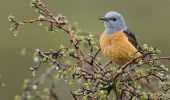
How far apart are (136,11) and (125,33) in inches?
324

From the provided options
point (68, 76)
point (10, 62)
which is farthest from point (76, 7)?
point (68, 76)

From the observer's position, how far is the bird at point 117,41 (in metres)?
7.34

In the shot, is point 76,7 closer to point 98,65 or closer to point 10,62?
point 10,62

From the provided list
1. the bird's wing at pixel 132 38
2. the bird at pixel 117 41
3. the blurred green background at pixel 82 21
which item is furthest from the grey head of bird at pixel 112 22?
the blurred green background at pixel 82 21

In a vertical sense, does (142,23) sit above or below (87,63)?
above

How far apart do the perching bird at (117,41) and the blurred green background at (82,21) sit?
565 centimetres

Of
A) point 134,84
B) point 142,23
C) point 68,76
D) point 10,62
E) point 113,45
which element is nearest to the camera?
point 134,84

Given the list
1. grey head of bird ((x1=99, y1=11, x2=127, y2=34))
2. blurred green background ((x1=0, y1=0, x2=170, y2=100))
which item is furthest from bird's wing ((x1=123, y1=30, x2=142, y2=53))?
blurred green background ((x1=0, y1=0, x2=170, y2=100))

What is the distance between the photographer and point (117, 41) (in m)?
7.64

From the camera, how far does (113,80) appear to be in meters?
5.32

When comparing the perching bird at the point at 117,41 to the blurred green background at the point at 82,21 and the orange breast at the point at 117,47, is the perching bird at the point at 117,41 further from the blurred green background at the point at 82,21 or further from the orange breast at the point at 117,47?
the blurred green background at the point at 82,21

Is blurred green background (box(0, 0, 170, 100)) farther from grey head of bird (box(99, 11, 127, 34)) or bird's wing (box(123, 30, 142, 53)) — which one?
bird's wing (box(123, 30, 142, 53))

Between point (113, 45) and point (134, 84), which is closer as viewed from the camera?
point (134, 84)

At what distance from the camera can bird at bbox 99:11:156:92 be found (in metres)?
7.34
